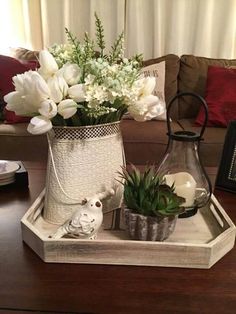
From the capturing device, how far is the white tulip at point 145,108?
845mm

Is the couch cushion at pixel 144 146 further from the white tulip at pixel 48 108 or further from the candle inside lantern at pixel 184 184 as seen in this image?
the white tulip at pixel 48 108

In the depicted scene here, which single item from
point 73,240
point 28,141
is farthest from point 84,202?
point 28,141

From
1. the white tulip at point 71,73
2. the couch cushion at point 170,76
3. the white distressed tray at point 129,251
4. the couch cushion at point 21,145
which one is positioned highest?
the white tulip at point 71,73

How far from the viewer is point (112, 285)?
67cm

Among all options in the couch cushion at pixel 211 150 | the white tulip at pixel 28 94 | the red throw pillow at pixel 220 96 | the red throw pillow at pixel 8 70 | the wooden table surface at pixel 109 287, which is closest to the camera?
the wooden table surface at pixel 109 287

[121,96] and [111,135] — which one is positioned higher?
[121,96]

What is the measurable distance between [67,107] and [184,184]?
37cm

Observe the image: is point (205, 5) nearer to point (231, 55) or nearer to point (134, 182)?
point (231, 55)

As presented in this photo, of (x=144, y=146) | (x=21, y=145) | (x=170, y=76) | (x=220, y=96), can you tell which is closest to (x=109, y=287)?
(x=144, y=146)

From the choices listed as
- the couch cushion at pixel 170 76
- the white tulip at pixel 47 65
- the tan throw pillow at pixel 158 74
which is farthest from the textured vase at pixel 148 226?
the couch cushion at pixel 170 76

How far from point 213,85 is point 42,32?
5.21 feet

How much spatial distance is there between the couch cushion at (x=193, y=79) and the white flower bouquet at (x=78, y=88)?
1.80 meters

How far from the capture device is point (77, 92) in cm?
76

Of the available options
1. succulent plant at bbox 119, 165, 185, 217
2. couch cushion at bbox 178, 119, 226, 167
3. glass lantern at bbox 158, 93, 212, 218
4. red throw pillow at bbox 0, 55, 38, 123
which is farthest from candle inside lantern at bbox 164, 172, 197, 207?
red throw pillow at bbox 0, 55, 38, 123
